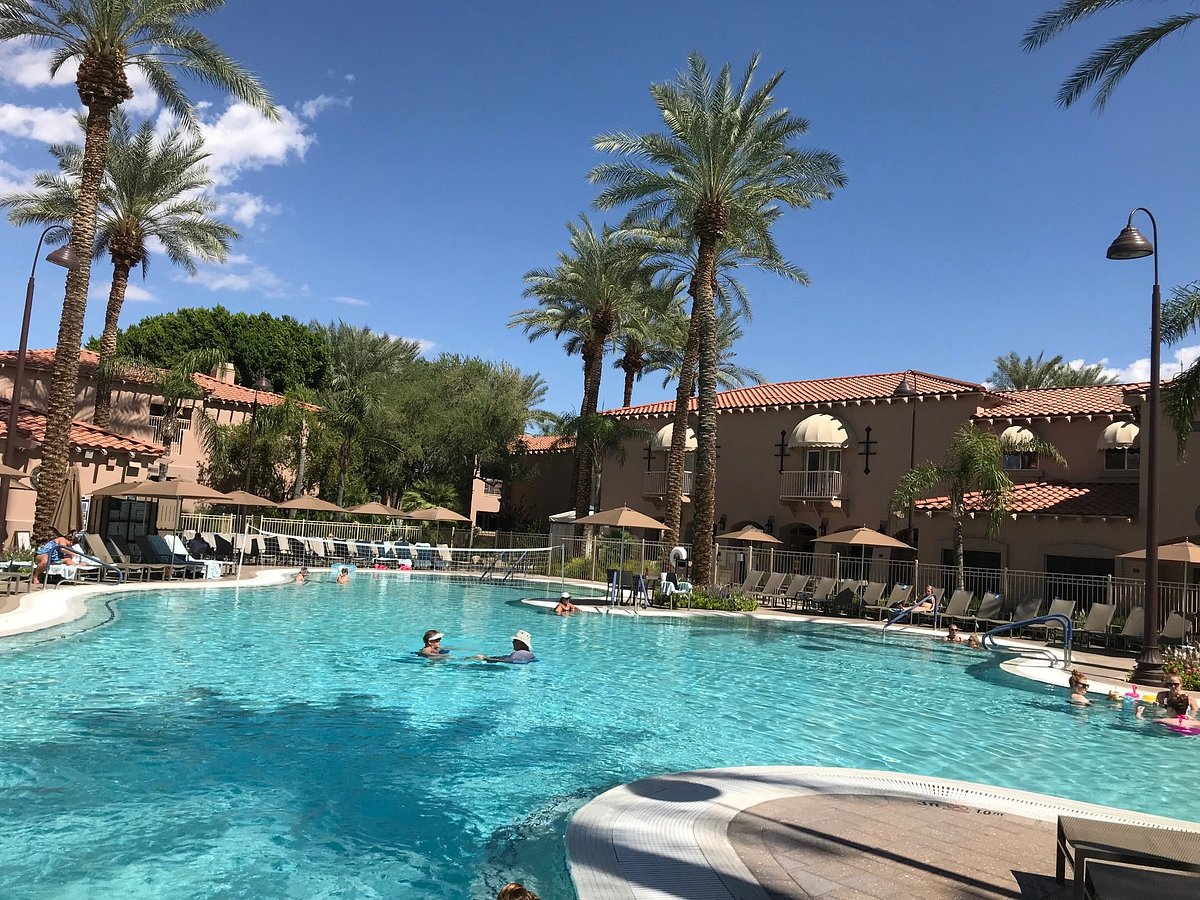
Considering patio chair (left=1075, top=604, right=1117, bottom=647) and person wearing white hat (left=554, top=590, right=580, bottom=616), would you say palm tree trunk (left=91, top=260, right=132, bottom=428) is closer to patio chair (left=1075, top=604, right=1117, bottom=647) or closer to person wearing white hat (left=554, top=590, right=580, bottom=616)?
person wearing white hat (left=554, top=590, right=580, bottom=616)

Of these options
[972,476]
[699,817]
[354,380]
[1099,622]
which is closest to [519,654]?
[699,817]

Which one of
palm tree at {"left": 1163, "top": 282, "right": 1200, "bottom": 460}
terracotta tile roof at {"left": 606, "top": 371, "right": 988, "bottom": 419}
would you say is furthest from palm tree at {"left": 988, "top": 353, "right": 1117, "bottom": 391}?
palm tree at {"left": 1163, "top": 282, "right": 1200, "bottom": 460}

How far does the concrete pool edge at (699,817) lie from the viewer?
4.70m

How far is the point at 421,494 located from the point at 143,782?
34897 millimetres

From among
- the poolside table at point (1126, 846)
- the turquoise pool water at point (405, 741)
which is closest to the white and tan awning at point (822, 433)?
the turquoise pool water at point (405, 741)

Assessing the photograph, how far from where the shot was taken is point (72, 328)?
21.7 meters

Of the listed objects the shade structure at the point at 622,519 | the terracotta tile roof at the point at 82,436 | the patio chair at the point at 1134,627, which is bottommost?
the patio chair at the point at 1134,627

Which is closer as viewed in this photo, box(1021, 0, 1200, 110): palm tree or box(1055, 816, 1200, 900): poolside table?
box(1055, 816, 1200, 900): poolside table

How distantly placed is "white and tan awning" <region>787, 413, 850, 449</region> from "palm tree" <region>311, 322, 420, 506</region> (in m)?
19.1

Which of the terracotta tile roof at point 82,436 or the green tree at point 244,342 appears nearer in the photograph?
the terracotta tile roof at point 82,436

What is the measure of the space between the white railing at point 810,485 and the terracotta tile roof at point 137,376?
22514mm

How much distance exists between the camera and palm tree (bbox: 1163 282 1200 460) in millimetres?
15477

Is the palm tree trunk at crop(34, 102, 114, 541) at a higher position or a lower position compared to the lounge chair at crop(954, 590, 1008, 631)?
higher

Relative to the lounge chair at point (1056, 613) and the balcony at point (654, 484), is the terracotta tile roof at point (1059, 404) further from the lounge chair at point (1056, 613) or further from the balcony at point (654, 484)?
the balcony at point (654, 484)
